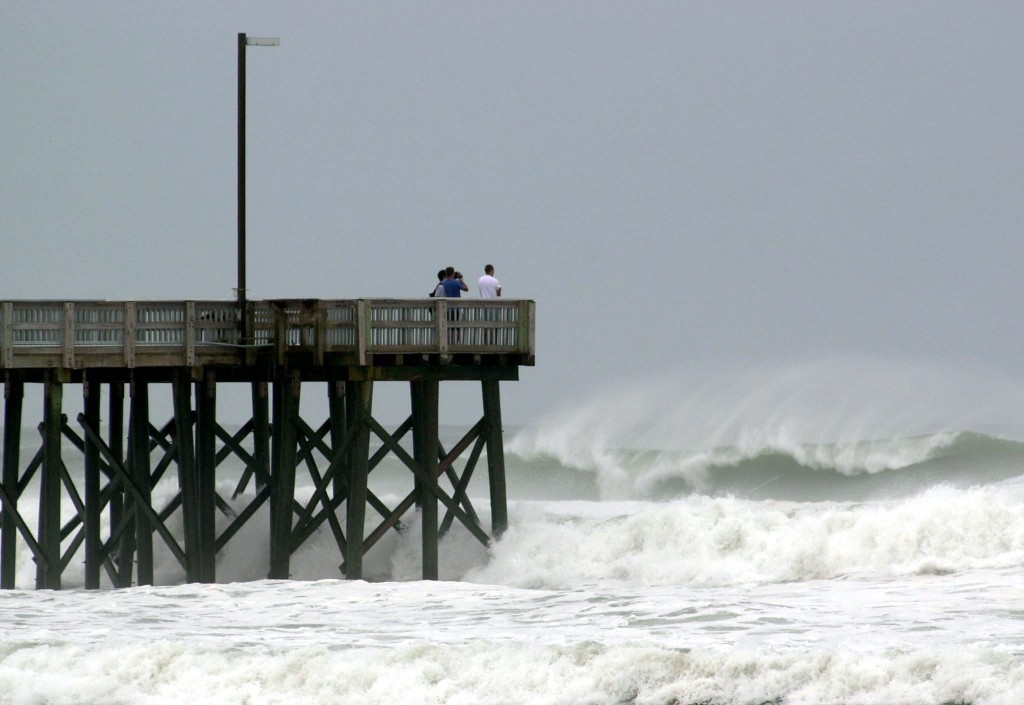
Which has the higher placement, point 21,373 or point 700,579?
point 21,373

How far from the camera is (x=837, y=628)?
2320 centimetres

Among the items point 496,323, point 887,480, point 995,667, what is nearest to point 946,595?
point 995,667

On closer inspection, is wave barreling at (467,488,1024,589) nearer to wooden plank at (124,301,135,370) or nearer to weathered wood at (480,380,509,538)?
weathered wood at (480,380,509,538)

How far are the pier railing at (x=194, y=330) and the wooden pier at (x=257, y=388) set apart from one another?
2cm

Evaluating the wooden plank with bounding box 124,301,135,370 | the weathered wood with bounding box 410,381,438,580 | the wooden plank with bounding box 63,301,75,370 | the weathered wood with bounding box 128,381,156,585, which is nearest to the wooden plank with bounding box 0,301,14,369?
the wooden plank with bounding box 63,301,75,370

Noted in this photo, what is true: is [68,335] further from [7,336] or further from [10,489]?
[10,489]

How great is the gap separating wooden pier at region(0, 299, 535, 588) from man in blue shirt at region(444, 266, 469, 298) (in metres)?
0.91

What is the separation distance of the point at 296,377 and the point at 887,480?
21684 mm

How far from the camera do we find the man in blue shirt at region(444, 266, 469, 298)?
30969 millimetres

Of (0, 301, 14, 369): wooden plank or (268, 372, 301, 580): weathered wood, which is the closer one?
(0, 301, 14, 369): wooden plank

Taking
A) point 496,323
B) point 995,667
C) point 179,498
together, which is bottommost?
point 995,667

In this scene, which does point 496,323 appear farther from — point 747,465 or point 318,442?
point 747,465

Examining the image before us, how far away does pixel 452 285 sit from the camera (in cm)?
3102

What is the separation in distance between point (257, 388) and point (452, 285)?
4.05 metres
